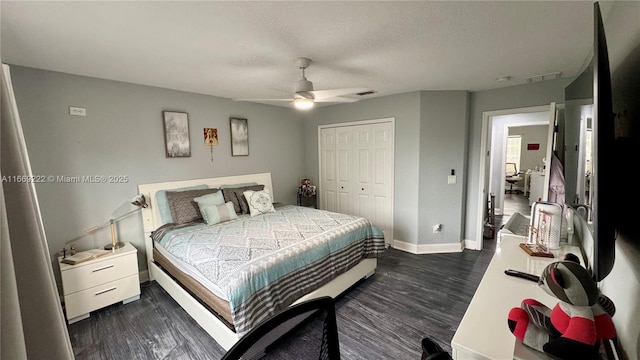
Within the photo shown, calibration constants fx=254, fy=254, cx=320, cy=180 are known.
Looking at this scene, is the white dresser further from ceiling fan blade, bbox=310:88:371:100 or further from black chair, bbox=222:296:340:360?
ceiling fan blade, bbox=310:88:371:100

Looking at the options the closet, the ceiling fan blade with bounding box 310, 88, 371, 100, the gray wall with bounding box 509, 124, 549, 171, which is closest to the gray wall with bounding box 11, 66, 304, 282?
the closet

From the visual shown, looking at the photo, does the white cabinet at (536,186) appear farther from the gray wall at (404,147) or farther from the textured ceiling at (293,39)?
the gray wall at (404,147)

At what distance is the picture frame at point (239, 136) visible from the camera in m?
3.92

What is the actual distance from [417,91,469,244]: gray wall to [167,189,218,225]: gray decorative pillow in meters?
3.10

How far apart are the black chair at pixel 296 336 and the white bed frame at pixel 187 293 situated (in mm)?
1230

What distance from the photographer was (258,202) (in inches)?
139

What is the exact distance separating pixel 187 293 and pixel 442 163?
355cm

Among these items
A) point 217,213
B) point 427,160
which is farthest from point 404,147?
point 217,213

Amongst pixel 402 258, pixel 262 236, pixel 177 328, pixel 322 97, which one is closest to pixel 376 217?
pixel 402 258

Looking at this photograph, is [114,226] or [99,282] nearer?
[99,282]

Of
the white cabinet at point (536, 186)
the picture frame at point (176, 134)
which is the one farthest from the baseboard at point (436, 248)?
the white cabinet at point (536, 186)

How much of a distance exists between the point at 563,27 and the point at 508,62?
0.71m

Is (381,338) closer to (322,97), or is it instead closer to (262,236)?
(262,236)

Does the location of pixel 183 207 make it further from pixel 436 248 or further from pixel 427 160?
pixel 436 248
